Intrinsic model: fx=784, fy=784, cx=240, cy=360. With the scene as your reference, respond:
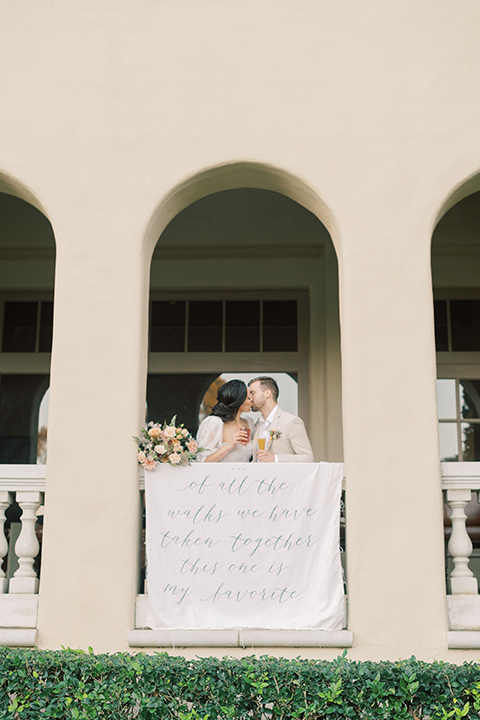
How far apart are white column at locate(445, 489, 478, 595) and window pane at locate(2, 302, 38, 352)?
4961 millimetres

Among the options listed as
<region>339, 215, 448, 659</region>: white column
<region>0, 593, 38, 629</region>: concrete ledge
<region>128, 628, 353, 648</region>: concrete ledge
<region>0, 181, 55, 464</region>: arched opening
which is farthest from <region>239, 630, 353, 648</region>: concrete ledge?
<region>0, 181, 55, 464</region>: arched opening

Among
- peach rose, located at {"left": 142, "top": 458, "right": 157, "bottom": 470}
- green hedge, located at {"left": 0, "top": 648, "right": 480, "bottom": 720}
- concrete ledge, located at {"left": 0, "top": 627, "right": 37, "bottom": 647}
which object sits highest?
peach rose, located at {"left": 142, "top": 458, "right": 157, "bottom": 470}

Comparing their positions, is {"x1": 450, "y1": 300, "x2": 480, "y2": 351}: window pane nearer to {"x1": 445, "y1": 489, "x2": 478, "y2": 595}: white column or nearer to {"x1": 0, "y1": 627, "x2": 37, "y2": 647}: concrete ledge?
{"x1": 445, "y1": 489, "x2": 478, "y2": 595}: white column

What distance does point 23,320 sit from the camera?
8.50 metres

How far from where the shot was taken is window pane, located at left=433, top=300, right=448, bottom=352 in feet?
27.5

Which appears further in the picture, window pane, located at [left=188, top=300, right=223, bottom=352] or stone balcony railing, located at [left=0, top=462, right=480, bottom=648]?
window pane, located at [left=188, top=300, right=223, bottom=352]

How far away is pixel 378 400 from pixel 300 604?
1.46 m

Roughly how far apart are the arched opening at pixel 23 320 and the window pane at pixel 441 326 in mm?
4125

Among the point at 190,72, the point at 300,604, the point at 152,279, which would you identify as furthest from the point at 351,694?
the point at 152,279

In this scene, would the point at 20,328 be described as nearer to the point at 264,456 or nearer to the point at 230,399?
the point at 230,399

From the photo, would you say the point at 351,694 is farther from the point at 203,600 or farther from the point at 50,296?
the point at 50,296

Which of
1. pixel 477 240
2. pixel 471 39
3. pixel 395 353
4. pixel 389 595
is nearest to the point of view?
pixel 389 595

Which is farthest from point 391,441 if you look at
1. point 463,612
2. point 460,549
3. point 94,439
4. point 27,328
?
point 27,328

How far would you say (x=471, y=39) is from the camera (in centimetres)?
594
